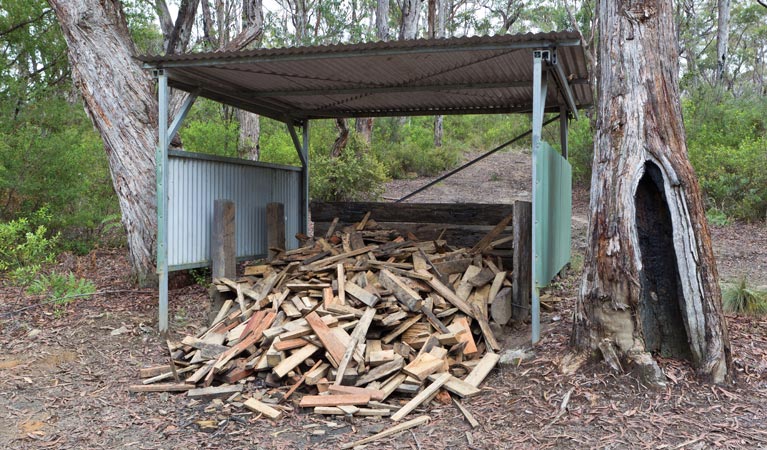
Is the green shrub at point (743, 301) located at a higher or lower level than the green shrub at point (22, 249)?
lower

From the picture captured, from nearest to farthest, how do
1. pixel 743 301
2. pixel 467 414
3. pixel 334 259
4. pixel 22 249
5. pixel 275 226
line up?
pixel 467 414 → pixel 743 301 → pixel 334 259 → pixel 275 226 → pixel 22 249

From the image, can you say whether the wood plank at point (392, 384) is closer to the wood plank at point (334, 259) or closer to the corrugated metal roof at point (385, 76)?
the wood plank at point (334, 259)

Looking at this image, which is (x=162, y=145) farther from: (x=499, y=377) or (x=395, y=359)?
(x=499, y=377)

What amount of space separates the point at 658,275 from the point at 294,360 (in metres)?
3.21

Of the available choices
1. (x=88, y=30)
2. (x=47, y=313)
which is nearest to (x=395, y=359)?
(x=47, y=313)

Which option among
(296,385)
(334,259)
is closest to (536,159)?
(334,259)

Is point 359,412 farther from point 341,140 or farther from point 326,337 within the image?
point 341,140

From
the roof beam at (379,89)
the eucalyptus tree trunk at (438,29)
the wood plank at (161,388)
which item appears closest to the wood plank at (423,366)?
the wood plank at (161,388)

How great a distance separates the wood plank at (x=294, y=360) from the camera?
16.8 ft

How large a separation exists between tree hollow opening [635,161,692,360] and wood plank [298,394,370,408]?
235 centimetres

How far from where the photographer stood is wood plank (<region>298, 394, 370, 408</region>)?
468cm

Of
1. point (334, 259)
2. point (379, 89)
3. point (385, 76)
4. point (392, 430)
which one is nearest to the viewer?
point (392, 430)

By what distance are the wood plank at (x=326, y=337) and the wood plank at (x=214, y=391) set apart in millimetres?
819

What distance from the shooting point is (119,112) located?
8.35 metres
